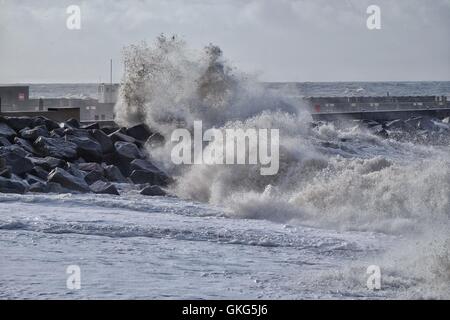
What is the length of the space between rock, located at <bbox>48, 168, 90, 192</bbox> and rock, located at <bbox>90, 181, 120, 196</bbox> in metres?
0.12

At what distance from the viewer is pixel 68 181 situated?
13273mm

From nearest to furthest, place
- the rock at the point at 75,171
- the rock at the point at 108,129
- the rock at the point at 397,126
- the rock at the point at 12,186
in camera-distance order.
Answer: the rock at the point at 12,186 < the rock at the point at 75,171 < the rock at the point at 108,129 < the rock at the point at 397,126

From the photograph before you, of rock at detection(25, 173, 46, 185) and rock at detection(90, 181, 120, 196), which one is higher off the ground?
rock at detection(25, 173, 46, 185)

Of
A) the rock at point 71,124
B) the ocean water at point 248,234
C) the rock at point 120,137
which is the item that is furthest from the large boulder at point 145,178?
the rock at point 71,124

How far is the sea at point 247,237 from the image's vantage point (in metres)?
7.36

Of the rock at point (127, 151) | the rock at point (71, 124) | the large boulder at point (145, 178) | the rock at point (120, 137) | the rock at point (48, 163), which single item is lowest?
the large boulder at point (145, 178)

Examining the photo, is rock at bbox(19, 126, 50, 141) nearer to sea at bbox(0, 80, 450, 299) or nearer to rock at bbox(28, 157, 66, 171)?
rock at bbox(28, 157, 66, 171)

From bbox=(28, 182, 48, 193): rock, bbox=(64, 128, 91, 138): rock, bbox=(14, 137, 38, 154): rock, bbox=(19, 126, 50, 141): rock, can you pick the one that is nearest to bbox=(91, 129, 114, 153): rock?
bbox=(64, 128, 91, 138): rock

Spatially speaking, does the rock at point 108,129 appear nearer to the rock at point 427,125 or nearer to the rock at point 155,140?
the rock at point 155,140

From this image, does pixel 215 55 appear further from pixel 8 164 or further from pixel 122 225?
pixel 122 225

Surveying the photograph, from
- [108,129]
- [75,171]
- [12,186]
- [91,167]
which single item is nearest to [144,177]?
[91,167]

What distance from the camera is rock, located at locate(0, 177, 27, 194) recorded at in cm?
1254

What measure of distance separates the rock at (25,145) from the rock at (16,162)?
1.21 metres
